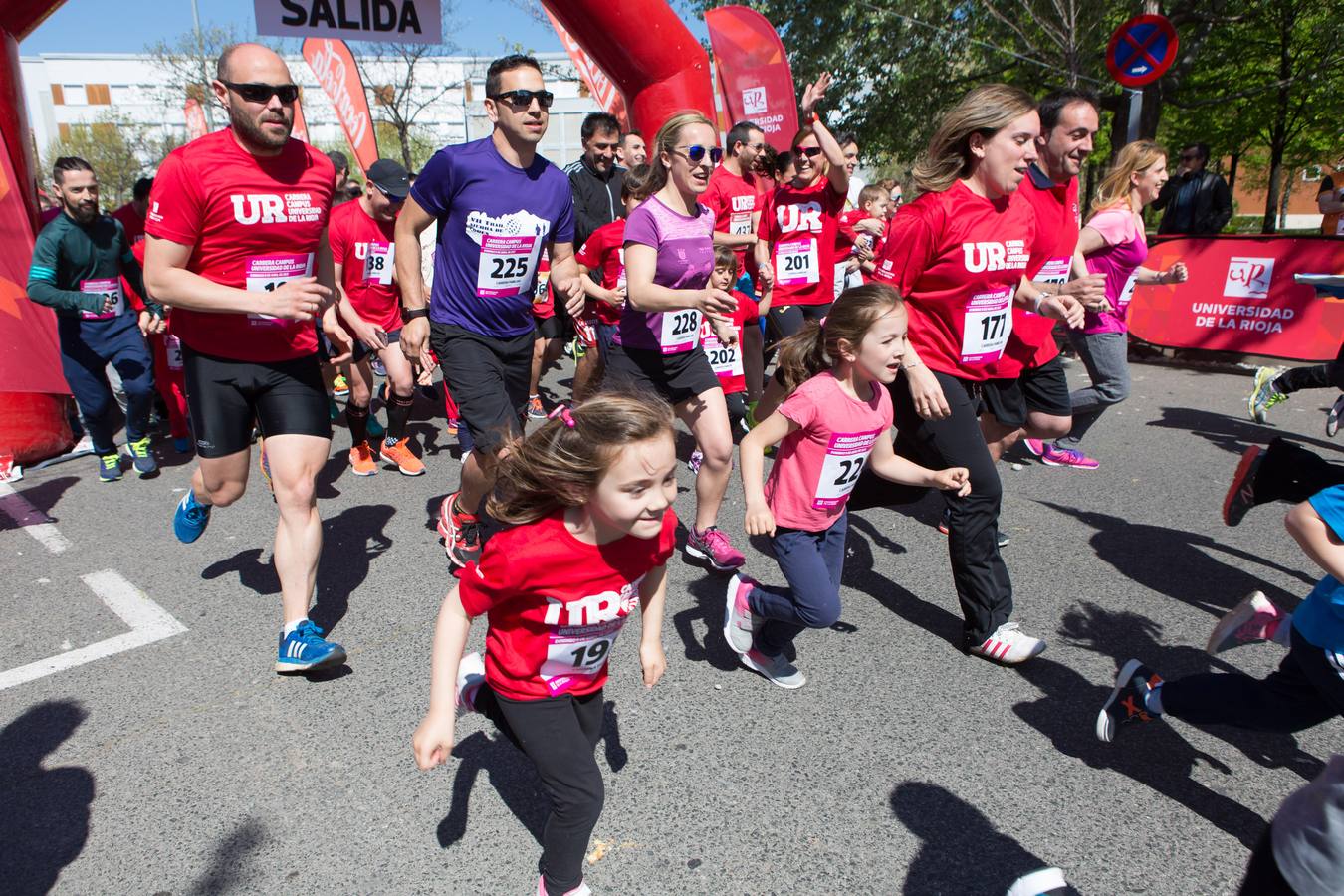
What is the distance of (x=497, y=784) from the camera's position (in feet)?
8.46

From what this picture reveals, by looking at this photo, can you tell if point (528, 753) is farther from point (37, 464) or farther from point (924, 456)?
point (37, 464)

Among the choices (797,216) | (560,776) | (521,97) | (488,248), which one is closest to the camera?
(560,776)

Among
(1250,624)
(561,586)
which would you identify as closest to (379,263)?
(561,586)

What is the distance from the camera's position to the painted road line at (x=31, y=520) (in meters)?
4.64

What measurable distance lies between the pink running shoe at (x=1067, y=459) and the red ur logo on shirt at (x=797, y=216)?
2249 millimetres

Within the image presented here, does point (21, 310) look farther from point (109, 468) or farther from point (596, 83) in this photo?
point (596, 83)

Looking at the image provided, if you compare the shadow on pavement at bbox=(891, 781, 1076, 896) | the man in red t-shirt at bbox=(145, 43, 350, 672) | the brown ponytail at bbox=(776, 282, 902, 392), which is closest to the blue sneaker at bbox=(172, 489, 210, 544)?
the man in red t-shirt at bbox=(145, 43, 350, 672)

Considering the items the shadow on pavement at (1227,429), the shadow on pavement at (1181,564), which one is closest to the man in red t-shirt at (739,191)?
the shadow on pavement at (1181,564)

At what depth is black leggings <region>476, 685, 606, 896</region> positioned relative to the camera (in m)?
2.00

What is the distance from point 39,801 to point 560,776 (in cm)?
169

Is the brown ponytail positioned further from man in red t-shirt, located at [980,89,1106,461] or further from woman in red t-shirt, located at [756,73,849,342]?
woman in red t-shirt, located at [756,73,849,342]

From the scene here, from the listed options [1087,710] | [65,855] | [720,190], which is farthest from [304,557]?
[720,190]

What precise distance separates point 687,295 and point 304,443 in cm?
159

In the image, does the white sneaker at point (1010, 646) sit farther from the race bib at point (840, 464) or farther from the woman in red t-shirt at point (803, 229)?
the woman in red t-shirt at point (803, 229)
